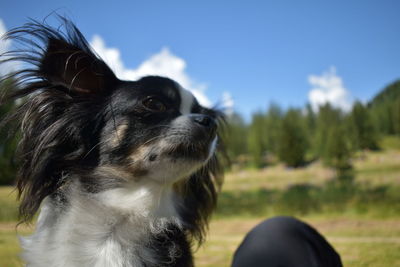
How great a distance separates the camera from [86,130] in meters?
2.28

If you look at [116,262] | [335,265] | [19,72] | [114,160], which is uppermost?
[19,72]

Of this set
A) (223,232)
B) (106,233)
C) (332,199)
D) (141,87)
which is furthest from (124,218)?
(332,199)

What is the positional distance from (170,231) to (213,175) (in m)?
0.85

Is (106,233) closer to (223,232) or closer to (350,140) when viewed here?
(223,232)

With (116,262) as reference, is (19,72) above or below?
above

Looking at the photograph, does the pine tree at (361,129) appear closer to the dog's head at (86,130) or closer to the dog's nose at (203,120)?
the dog's nose at (203,120)

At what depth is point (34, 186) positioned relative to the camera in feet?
7.29

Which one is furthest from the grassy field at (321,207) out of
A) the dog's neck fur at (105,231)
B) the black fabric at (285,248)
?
the dog's neck fur at (105,231)

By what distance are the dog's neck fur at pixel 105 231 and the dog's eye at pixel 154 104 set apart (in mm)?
542

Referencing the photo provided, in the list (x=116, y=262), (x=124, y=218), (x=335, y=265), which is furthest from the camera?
(x=335, y=265)

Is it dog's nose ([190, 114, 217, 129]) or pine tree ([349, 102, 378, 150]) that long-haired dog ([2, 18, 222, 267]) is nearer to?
dog's nose ([190, 114, 217, 129])

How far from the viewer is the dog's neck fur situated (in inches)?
79.7

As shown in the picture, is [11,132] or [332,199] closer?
[11,132]

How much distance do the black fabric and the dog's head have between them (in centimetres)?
101
